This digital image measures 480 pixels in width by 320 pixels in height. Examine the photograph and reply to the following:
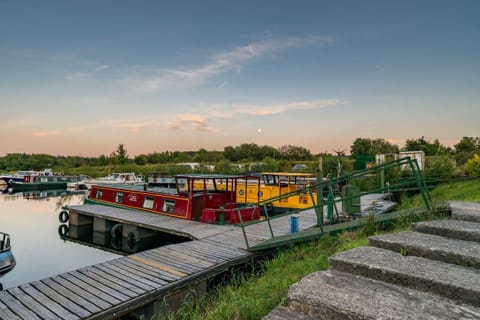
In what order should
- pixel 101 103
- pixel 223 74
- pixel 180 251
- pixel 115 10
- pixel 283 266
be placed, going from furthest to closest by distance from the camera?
pixel 101 103
pixel 223 74
pixel 115 10
pixel 180 251
pixel 283 266

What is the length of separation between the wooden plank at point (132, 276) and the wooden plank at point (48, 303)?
1.16m

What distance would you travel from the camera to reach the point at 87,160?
8125cm

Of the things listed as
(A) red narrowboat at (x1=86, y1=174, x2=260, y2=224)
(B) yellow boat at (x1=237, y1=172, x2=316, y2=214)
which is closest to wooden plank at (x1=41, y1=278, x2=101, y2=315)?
(A) red narrowboat at (x1=86, y1=174, x2=260, y2=224)

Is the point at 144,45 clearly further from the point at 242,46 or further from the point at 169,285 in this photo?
the point at 169,285

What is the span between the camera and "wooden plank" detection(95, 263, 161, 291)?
15.9 ft

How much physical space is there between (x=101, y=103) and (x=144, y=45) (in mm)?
8533

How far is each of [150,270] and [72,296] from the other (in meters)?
1.41

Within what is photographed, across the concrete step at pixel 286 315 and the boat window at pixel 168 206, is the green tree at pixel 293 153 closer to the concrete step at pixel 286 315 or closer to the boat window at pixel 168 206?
the boat window at pixel 168 206

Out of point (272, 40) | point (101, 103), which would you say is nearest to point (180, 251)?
point (272, 40)

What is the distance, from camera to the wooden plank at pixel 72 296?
4059 mm

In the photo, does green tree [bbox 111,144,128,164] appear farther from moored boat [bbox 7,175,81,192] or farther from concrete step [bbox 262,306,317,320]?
concrete step [bbox 262,306,317,320]

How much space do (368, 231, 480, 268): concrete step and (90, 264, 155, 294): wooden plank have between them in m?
3.75

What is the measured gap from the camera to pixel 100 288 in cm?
472

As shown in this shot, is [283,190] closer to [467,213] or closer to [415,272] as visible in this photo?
[467,213]
